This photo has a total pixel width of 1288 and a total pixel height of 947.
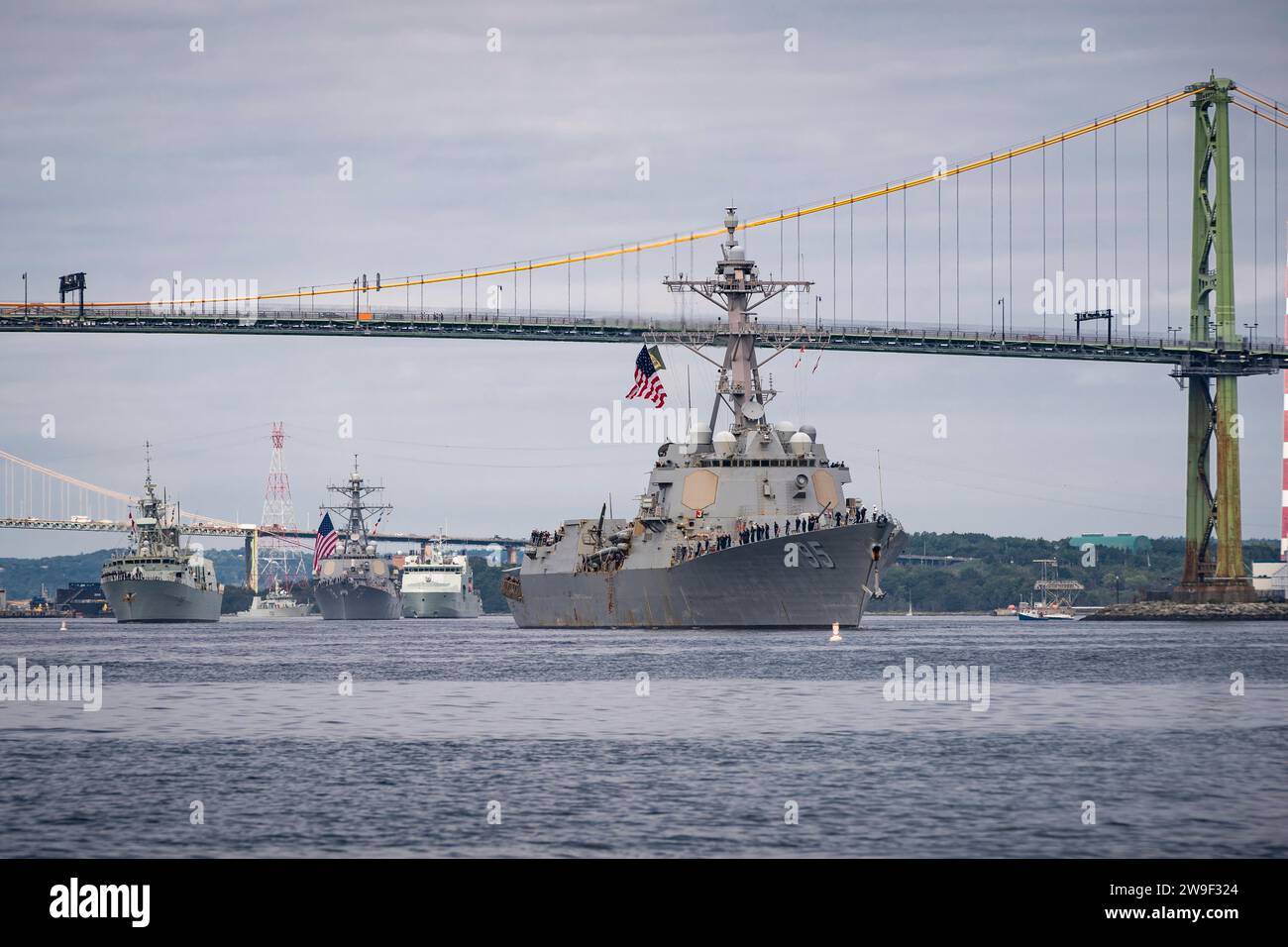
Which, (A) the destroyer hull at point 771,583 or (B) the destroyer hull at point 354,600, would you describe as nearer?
(A) the destroyer hull at point 771,583

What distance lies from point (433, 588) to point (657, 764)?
12836 centimetres

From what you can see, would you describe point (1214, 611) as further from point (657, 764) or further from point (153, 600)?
point (657, 764)

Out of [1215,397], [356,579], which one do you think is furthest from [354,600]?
[1215,397]

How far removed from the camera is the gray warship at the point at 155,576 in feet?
358

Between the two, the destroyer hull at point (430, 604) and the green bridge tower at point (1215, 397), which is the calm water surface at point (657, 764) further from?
the destroyer hull at point (430, 604)

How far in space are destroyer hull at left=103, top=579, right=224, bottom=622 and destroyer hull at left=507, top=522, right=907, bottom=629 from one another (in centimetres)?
5214

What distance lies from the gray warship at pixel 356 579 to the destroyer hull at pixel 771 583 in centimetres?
6819

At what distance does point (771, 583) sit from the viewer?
5872cm

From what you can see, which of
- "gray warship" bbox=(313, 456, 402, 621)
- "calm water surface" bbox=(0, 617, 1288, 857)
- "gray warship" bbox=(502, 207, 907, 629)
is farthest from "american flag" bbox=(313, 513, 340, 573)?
"calm water surface" bbox=(0, 617, 1288, 857)

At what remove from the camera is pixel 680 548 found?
6172cm

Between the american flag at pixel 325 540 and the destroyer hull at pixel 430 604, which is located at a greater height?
the american flag at pixel 325 540

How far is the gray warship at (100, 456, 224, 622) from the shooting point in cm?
10925

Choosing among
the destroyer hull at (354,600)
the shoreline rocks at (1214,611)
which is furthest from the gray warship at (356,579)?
the shoreline rocks at (1214,611)

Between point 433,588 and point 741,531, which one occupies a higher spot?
point 741,531
